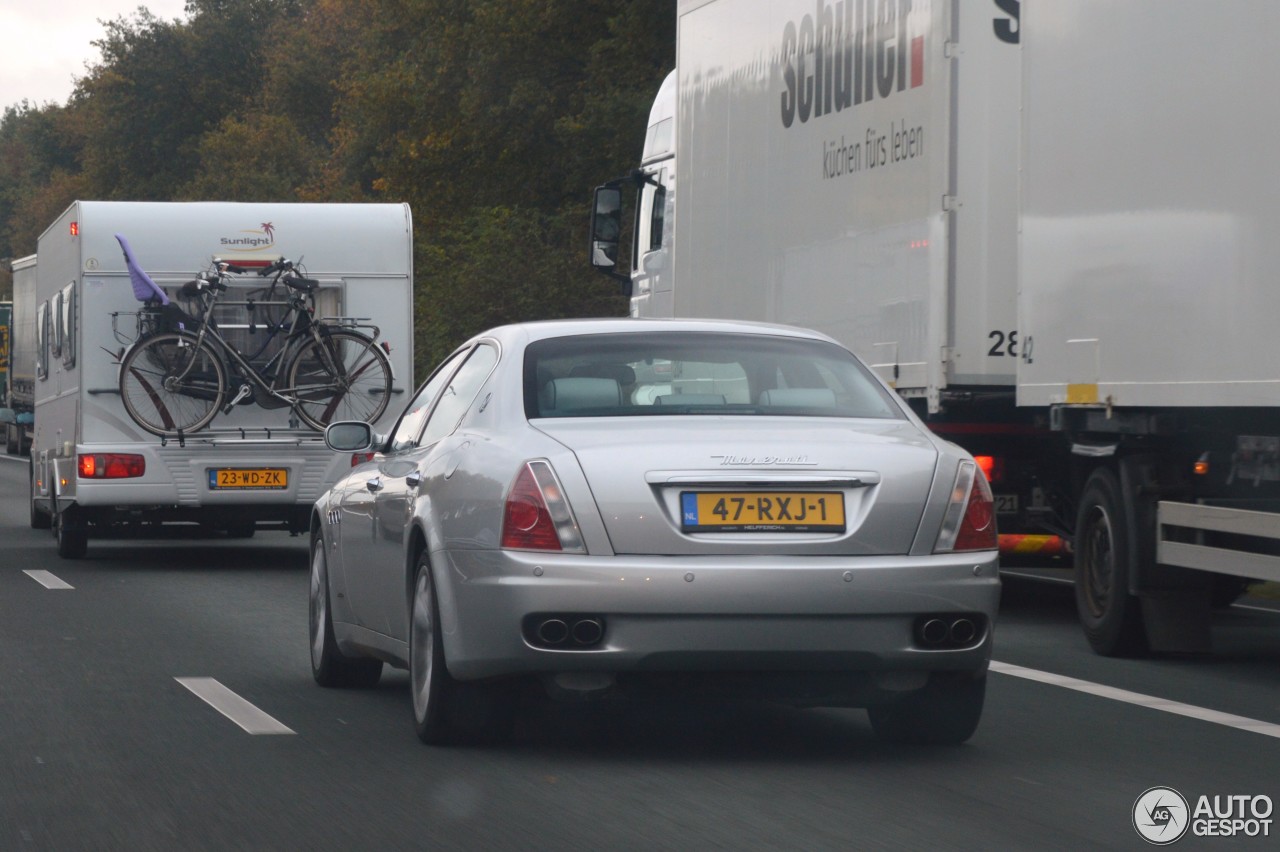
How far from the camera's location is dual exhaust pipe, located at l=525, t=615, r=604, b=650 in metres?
6.90

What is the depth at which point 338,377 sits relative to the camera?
57.6ft

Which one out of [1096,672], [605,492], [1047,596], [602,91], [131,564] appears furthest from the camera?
[602,91]

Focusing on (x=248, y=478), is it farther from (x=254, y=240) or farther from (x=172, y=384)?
(x=254, y=240)

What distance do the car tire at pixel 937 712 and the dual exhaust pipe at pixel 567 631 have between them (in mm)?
1079

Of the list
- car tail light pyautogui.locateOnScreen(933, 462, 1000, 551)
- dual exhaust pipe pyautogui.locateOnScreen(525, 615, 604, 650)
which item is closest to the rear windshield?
car tail light pyautogui.locateOnScreen(933, 462, 1000, 551)

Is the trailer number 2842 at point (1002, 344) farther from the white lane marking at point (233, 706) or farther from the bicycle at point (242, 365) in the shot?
the bicycle at point (242, 365)

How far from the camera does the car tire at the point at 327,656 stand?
935cm

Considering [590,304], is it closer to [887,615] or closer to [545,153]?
[545,153]

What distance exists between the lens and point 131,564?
57.7 feet

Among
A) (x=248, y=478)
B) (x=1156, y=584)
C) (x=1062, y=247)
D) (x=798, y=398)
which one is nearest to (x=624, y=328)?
(x=798, y=398)

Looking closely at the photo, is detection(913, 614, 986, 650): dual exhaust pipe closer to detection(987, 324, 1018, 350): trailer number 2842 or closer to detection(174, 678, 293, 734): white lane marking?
detection(174, 678, 293, 734): white lane marking

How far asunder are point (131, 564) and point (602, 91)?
26.4m

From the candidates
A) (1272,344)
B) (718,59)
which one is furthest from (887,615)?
(718,59)

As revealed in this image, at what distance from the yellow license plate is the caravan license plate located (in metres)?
10.6
